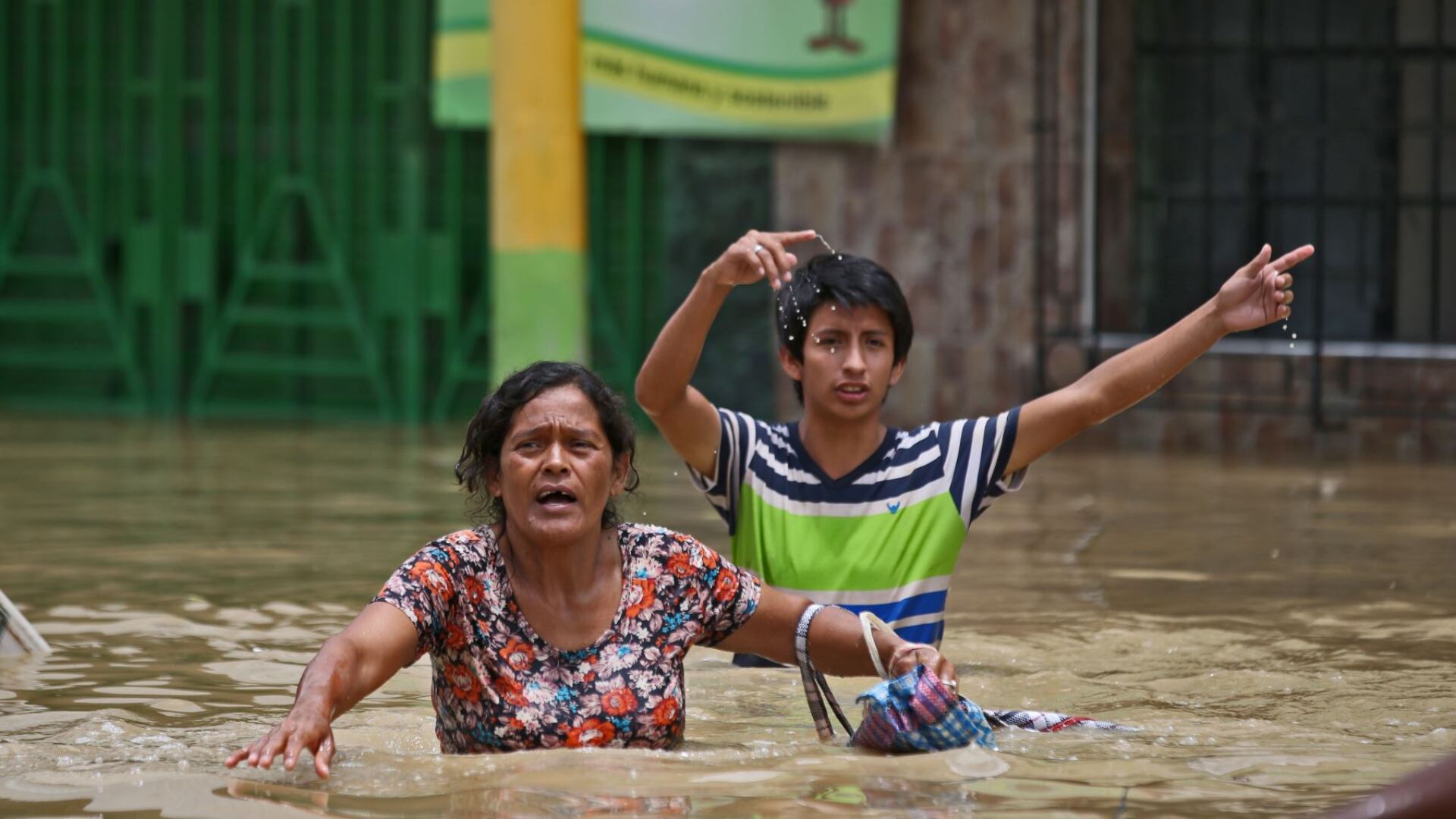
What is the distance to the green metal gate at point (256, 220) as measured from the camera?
45.4 ft

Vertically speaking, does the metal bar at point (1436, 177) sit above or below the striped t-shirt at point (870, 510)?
above

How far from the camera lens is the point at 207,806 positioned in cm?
409

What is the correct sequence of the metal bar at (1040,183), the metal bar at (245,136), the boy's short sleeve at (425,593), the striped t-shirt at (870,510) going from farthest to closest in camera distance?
the metal bar at (245,136), the metal bar at (1040,183), the striped t-shirt at (870,510), the boy's short sleeve at (425,593)

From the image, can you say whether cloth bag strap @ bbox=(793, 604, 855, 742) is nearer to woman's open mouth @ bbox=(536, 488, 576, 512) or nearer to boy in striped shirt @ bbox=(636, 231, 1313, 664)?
boy in striped shirt @ bbox=(636, 231, 1313, 664)

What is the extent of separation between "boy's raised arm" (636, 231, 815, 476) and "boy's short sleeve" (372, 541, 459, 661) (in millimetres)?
832

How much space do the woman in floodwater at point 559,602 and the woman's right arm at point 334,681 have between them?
1 cm

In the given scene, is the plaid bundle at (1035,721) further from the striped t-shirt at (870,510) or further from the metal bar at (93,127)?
the metal bar at (93,127)

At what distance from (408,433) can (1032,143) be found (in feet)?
13.8

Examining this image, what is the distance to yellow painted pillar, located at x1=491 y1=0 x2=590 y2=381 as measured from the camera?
12023 mm

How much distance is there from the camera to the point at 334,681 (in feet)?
12.8

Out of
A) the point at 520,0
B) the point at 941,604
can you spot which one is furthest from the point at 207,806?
the point at 520,0

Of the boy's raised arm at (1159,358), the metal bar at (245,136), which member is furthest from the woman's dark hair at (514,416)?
the metal bar at (245,136)

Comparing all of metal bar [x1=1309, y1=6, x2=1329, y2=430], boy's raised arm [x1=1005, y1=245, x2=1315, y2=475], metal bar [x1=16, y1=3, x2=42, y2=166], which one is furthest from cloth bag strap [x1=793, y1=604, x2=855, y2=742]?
metal bar [x1=16, y1=3, x2=42, y2=166]

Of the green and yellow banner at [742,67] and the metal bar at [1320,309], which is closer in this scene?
the metal bar at [1320,309]
